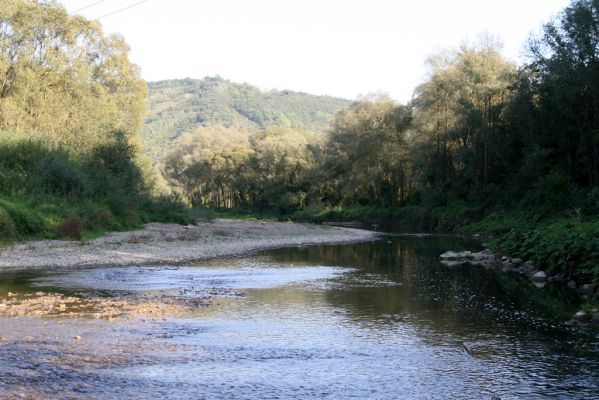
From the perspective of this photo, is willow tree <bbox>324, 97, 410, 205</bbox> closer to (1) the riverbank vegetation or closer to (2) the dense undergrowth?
(1) the riverbank vegetation

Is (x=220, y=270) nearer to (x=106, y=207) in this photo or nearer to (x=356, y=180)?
(x=106, y=207)

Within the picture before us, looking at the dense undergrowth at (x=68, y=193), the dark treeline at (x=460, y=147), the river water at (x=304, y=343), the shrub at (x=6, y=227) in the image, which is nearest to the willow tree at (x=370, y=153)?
the dark treeline at (x=460, y=147)

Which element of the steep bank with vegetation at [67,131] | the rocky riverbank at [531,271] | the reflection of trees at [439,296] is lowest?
the reflection of trees at [439,296]

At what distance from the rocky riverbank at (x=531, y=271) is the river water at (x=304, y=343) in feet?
2.46

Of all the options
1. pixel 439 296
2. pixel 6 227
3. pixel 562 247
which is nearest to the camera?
pixel 439 296

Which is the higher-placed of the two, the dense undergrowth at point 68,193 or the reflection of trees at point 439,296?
the dense undergrowth at point 68,193

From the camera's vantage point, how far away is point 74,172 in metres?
40.7

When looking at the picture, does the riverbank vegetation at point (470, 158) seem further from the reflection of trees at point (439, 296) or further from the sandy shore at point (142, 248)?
the sandy shore at point (142, 248)

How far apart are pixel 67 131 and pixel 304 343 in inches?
1683

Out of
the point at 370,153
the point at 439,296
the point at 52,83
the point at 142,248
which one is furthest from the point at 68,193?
the point at 370,153

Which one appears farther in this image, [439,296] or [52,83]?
[52,83]

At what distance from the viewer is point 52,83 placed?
5331cm

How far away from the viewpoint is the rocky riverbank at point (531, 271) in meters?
14.8

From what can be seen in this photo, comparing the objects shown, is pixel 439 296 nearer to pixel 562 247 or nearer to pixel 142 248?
pixel 562 247
